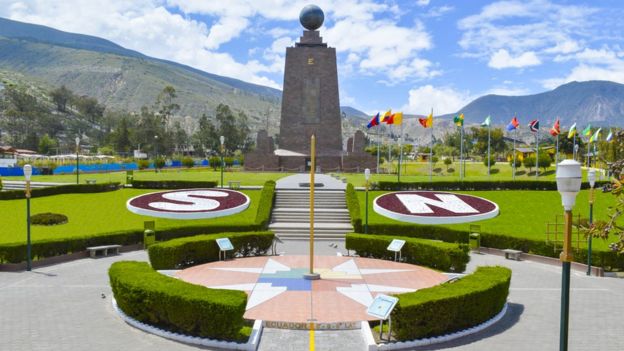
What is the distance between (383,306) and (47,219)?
22006 millimetres

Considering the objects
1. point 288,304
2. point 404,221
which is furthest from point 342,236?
point 288,304

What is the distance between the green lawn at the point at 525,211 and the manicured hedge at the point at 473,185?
950 millimetres

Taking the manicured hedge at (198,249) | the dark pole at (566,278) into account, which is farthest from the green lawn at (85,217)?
the dark pole at (566,278)

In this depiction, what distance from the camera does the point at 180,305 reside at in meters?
12.6

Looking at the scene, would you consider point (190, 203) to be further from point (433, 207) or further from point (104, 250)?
point (433, 207)

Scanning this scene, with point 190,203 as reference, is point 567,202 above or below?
above

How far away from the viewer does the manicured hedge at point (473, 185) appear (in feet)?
123

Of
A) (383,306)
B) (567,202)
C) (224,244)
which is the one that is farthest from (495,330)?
(224,244)

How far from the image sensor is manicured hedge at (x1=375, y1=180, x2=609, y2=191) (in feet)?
123

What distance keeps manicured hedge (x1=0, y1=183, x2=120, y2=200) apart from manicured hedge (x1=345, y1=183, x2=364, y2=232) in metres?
17.6

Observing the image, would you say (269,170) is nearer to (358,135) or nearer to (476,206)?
(358,135)

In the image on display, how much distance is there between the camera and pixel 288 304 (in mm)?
15305

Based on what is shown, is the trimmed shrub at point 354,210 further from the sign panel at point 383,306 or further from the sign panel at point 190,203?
the sign panel at point 383,306

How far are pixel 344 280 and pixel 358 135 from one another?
43438 millimetres
